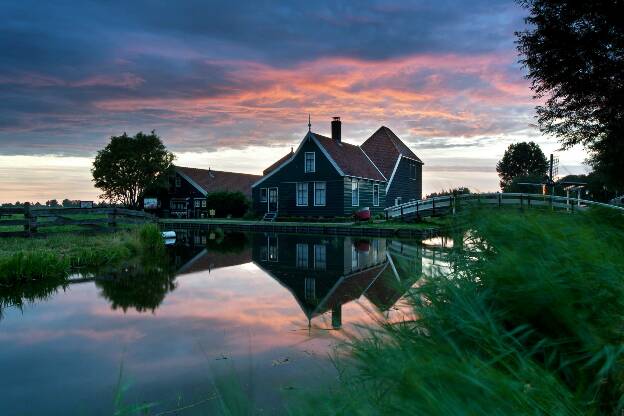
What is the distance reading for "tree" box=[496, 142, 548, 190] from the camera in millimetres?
74000

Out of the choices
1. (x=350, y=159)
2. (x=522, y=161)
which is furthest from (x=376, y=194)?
(x=522, y=161)

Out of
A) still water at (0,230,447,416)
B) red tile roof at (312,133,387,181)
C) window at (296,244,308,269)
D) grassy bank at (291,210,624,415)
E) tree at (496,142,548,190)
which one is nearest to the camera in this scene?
grassy bank at (291,210,624,415)

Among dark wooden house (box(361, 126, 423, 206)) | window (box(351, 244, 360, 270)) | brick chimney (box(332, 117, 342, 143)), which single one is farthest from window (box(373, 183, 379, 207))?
window (box(351, 244, 360, 270))

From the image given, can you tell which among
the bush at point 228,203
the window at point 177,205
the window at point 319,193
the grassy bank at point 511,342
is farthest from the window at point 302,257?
the window at point 177,205

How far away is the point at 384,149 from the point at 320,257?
1051 inches

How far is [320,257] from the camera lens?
14.3 meters

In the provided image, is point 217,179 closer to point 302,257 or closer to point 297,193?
point 297,193

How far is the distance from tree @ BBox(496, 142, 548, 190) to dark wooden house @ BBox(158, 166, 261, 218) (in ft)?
153

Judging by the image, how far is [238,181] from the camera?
52469 mm

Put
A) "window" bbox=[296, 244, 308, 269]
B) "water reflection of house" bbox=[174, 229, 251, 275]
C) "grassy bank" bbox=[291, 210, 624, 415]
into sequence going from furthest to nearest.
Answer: "water reflection of house" bbox=[174, 229, 251, 275]
"window" bbox=[296, 244, 308, 269]
"grassy bank" bbox=[291, 210, 624, 415]

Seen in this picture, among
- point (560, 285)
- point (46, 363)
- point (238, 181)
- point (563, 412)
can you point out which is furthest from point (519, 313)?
point (238, 181)

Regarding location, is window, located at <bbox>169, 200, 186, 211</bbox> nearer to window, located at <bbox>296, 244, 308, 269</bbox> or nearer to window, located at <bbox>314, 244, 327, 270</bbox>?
window, located at <bbox>296, 244, 308, 269</bbox>

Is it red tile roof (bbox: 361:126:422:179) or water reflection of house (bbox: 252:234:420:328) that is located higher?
red tile roof (bbox: 361:126:422:179)

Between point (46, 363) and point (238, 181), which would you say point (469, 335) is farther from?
point (238, 181)
